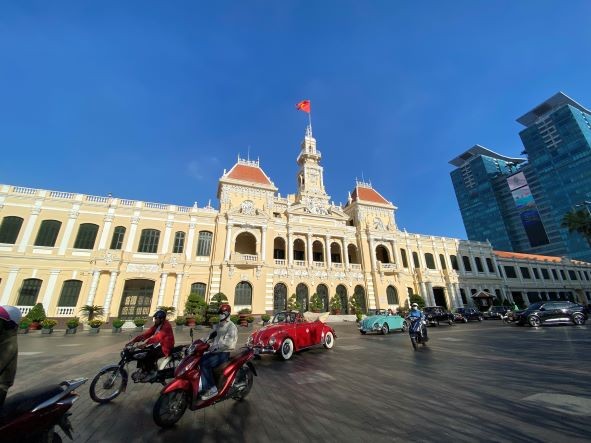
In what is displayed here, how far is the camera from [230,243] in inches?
1035

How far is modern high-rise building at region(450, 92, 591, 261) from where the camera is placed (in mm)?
78562

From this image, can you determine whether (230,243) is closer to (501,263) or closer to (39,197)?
(39,197)

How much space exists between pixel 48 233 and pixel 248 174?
19.7m

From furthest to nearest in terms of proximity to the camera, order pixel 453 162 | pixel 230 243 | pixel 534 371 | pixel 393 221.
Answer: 1. pixel 453 162
2. pixel 393 221
3. pixel 230 243
4. pixel 534 371

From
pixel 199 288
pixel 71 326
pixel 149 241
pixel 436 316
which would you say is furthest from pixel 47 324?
pixel 436 316

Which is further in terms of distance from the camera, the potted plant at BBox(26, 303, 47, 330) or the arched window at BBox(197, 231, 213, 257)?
the arched window at BBox(197, 231, 213, 257)

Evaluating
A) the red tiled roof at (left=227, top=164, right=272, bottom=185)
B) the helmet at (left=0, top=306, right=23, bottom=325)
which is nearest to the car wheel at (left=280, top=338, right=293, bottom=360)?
the helmet at (left=0, top=306, right=23, bottom=325)

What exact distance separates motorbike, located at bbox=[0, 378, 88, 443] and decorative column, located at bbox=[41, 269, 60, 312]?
2542 centimetres

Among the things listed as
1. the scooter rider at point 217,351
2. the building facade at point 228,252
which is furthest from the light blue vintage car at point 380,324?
the scooter rider at point 217,351

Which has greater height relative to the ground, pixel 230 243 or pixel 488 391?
pixel 230 243

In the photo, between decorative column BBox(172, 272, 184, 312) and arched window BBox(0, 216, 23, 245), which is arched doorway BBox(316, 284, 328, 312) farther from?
arched window BBox(0, 216, 23, 245)

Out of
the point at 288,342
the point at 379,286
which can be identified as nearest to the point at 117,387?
the point at 288,342

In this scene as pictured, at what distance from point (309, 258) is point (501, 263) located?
3552 centimetres

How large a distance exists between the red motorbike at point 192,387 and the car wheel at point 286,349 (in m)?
3.68
